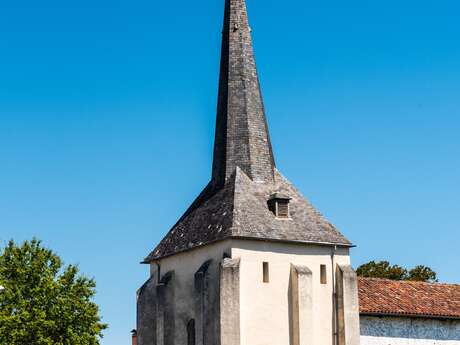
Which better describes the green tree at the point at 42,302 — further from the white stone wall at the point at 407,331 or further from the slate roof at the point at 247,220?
the white stone wall at the point at 407,331

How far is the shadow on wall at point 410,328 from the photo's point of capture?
46.1 m

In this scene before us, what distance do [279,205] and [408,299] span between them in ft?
27.5

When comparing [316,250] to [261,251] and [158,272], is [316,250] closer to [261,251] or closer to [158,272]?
[261,251]

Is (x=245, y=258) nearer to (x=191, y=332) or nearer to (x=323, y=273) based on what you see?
(x=323, y=273)

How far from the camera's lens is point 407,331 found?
46656mm

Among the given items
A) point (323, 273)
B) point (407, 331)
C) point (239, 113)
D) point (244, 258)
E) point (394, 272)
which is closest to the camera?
point (244, 258)

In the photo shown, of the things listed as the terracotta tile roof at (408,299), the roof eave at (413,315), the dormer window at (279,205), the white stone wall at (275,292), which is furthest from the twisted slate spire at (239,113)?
the roof eave at (413,315)

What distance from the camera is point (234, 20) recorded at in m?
48.6

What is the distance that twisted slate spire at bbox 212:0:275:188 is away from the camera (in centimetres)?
4634

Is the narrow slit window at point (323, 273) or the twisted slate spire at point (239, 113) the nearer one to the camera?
the narrow slit window at point (323, 273)

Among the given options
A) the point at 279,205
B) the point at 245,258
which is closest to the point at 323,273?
the point at 279,205

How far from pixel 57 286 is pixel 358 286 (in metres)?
16.4

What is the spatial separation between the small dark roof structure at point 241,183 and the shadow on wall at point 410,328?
412 centimetres

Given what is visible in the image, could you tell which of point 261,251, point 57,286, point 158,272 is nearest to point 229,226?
point 261,251
